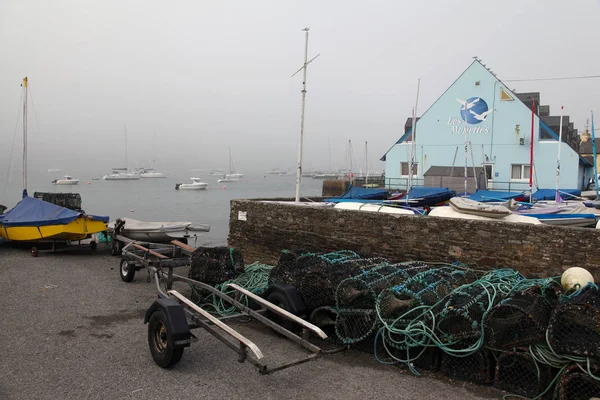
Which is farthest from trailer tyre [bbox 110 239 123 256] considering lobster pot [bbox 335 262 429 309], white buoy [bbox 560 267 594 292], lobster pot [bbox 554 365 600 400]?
lobster pot [bbox 554 365 600 400]

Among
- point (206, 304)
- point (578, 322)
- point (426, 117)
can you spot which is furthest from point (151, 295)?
point (426, 117)

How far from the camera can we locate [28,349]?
6.05m

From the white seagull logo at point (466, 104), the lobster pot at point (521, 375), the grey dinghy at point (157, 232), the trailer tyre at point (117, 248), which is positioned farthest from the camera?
the white seagull logo at point (466, 104)

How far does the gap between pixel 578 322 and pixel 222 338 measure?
3.82 m

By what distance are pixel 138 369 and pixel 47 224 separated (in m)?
9.60

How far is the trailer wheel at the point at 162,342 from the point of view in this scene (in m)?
5.31

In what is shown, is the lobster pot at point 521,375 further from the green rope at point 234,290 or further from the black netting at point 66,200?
the black netting at point 66,200

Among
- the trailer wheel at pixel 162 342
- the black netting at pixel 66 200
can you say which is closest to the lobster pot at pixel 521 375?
the trailer wheel at pixel 162 342

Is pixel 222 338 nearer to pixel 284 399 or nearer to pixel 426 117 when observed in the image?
pixel 284 399

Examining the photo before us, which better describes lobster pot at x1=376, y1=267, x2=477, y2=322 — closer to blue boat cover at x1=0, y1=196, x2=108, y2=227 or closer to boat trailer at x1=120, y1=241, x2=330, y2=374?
boat trailer at x1=120, y1=241, x2=330, y2=374

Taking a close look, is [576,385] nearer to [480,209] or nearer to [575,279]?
[575,279]

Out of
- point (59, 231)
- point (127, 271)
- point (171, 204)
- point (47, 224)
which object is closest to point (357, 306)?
point (127, 271)

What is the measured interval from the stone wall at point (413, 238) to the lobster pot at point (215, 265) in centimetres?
269

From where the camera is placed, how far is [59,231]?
13133 mm
